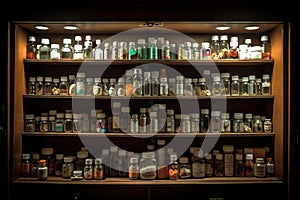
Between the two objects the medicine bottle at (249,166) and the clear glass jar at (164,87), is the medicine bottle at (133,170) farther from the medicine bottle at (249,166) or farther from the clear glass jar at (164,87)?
the medicine bottle at (249,166)

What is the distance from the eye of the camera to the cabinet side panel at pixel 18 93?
2.35m

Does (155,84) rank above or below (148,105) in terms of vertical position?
above

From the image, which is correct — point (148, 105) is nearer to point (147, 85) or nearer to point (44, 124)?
point (147, 85)

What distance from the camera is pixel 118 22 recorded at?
227 centimetres

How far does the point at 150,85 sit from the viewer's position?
8.20 feet

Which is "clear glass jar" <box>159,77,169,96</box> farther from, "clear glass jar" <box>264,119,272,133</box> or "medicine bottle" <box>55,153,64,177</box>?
"medicine bottle" <box>55,153,64,177</box>

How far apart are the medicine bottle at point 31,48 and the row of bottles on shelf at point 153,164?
639 millimetres

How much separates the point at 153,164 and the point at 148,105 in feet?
1.36

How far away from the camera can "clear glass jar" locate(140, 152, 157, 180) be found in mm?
2447

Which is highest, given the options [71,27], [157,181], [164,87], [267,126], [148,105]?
[71,27]

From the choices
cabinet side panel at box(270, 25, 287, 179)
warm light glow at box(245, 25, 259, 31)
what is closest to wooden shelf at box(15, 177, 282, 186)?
cabinet side panel at box(270, 25, 287, 179)
